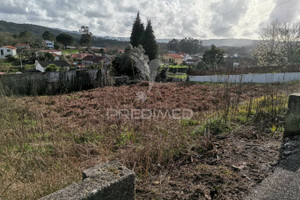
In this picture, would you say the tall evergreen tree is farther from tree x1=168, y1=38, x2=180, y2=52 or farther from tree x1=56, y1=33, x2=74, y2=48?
tree x1=56, y1=33, x2=74, y2=48

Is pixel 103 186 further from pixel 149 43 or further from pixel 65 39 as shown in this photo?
pixel 65 39

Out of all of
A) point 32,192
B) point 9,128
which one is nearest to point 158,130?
point 32,192

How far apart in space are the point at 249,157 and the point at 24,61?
1453 inches

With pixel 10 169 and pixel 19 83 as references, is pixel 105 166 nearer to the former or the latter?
pixel 10 169

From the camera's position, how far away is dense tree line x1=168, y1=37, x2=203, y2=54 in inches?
2356

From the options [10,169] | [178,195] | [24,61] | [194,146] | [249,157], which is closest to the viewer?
[178,195]

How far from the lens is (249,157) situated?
2070 millimetres

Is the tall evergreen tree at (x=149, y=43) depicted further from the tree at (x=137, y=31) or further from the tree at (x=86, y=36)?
the tree at (x=86, y=36)

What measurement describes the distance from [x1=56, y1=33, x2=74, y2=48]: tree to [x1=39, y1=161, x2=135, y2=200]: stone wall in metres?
65.1

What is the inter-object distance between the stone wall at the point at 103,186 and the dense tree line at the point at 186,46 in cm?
6093

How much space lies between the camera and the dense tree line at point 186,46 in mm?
59844

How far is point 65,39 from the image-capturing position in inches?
2250

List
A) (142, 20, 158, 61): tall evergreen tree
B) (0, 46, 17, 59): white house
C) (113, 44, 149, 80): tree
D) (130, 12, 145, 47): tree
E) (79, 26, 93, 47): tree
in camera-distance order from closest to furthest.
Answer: (113, 44, 149, 80): tree, (142, 20, 158, 61): tall evergreen tree, (130, 12, 145, 47): tree, (0, 46, 17, 59): white house, (79, 26, 93, 47): tree

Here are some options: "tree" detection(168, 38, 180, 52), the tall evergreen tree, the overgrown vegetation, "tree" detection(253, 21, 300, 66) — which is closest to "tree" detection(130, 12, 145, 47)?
the tall evergreen tree
